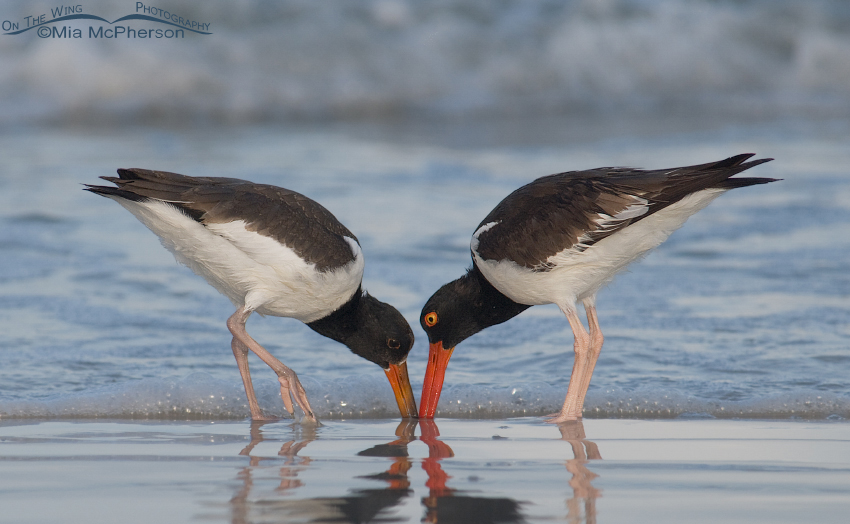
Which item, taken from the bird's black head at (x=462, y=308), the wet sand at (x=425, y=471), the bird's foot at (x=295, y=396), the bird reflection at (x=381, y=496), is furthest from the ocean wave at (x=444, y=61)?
the bird reflection at (x=381, y=496)

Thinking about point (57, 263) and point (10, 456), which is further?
point (57, 263)

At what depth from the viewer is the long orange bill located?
5.16 meters

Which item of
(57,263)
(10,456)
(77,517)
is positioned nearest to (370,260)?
(57,263)

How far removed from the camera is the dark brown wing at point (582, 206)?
16.0 ft

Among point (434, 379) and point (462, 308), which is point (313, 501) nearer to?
point (434, 379)

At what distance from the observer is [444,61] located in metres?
17.2

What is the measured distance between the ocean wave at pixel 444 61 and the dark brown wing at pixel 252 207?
10.8 meters

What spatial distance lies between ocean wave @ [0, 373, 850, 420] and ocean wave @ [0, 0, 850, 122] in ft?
Result: 36.1

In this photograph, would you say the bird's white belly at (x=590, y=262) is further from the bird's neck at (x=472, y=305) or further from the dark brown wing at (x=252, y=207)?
the dark brown wing at (x=252, y=207)

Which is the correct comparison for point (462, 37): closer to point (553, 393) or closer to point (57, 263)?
point (57, 263)

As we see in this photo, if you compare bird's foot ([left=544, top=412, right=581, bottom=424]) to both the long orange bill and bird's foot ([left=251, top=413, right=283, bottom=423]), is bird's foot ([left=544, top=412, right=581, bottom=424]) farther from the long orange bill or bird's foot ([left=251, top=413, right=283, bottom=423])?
bird's foot ([left=251, top=413, right=283, bottom=423])

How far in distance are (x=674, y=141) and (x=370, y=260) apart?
663 cm

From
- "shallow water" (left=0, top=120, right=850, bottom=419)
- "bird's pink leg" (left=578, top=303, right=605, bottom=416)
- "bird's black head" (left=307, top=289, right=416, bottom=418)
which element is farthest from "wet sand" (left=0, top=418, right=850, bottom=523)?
"bird's black head" (left=307, top=289, right=416, bottom=418)

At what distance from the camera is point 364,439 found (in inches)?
178
